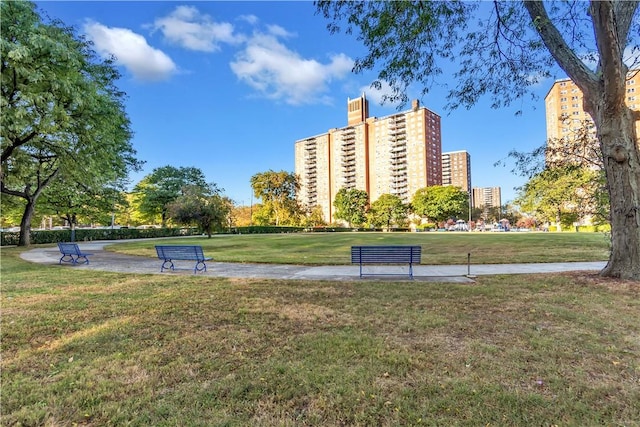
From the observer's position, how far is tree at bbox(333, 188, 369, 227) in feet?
302

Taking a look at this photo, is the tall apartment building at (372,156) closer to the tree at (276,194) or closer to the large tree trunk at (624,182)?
the tree at (276,194)

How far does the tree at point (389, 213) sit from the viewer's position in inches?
3287

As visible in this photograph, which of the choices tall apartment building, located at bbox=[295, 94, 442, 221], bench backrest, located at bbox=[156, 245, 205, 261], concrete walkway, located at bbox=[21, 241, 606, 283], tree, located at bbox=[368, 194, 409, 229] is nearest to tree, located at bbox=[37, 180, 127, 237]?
bench backrest, located at bbox=[156, 245, 205, 261]

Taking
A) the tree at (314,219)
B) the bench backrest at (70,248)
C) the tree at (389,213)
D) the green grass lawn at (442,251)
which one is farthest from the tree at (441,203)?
the bench backrest at (70,248)

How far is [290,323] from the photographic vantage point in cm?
517

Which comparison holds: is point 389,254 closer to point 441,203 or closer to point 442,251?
point 442,251

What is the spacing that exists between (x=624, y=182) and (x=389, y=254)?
6.12 meters

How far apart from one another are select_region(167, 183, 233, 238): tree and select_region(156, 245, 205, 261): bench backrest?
19.7 metres

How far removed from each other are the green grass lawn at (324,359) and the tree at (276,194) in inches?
2690

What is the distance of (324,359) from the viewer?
3791 mm

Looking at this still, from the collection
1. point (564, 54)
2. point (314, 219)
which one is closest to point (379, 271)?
point (564, 54)

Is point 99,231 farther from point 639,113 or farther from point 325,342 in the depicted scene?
point 639,113

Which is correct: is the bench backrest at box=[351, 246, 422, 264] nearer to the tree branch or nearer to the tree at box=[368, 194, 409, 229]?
the tree branch

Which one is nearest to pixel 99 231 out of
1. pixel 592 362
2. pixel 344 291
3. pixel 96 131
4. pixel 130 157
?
pixel 130 157
